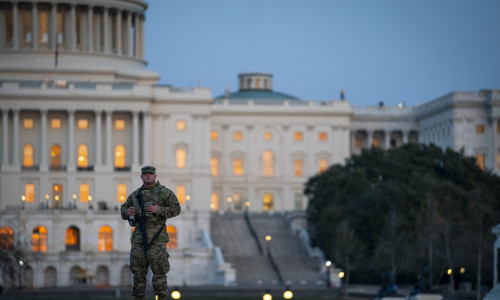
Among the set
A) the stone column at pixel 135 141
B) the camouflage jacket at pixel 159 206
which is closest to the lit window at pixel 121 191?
the stone column at pixel 135 141

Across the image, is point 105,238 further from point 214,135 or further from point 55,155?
point 214,135

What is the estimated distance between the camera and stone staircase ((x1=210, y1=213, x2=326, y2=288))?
101250 millimetres

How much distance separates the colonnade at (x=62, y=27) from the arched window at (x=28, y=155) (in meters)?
13.3

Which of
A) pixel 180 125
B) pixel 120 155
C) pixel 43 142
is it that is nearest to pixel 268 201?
pixel 180 125

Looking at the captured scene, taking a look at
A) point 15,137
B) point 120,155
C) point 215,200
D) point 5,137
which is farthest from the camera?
point 215,200

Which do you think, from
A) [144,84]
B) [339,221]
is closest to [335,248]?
[339,221]

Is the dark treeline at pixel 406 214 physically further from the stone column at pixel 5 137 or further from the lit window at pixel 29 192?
the stone column at pixel 5 137

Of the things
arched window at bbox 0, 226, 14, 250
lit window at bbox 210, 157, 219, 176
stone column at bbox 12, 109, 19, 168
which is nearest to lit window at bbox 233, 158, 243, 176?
lit window at bbox 210, 157, 219, 176

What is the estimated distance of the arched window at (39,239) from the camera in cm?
11050

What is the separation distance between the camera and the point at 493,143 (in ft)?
463

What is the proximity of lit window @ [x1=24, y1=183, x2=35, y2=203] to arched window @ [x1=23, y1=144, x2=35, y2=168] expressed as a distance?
2273mm

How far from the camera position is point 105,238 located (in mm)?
114375

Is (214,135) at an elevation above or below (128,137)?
above

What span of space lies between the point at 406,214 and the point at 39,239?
92.5 ft
